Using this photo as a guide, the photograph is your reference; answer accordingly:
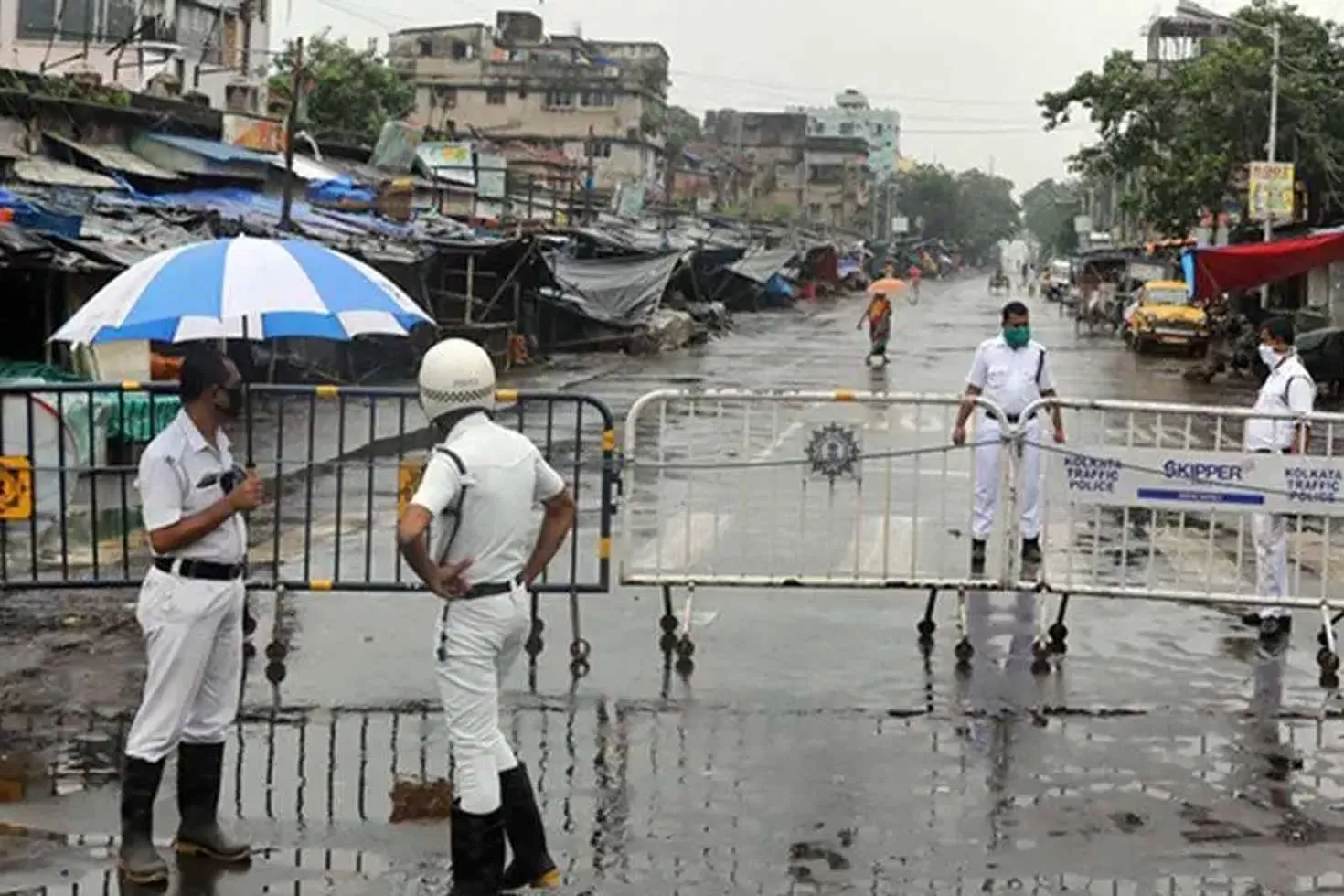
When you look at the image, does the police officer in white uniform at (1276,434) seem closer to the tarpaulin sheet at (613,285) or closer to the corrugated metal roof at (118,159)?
the corrugated metal roof at (118,159)

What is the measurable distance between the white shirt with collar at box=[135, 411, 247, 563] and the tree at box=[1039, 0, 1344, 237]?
42810 millimetres

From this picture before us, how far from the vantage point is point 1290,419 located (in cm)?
921

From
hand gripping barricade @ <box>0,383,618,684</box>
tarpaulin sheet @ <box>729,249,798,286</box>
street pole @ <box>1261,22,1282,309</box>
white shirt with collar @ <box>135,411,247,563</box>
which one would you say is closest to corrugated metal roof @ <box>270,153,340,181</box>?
hand gripping barricade @ <box>0,383,618,684</box>

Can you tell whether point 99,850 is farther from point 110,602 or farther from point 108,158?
point 108,158

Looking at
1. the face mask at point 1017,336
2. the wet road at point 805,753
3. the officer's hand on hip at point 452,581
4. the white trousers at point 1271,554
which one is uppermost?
the face mask at point 1017,336

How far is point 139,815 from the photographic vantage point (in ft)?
19.0

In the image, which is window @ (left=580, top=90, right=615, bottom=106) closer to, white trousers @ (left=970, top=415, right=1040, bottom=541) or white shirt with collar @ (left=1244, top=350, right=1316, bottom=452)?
white trousers @ (left=970, top=415, right=1040, bottom=541)

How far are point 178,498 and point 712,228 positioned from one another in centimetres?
6512

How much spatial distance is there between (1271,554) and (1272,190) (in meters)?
31.7

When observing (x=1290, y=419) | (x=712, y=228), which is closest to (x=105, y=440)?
(x=1290, y=419)

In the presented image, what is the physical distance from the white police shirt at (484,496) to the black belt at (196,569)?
864mm

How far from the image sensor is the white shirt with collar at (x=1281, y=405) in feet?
31.2

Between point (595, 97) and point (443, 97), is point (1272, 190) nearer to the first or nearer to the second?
point (595, 97)

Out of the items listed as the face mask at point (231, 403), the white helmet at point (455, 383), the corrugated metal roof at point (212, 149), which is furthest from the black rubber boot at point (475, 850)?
the corrugated metal roof at point (212, 149)
